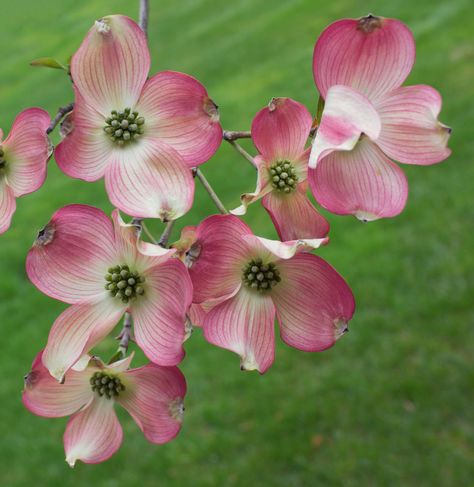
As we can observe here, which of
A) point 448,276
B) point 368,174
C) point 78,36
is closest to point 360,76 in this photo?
point 368,174

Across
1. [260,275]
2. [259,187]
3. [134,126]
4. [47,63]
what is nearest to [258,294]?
[260,275]

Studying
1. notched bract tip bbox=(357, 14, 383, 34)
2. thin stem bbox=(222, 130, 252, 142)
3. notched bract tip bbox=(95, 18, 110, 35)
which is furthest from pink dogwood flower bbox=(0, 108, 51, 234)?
notched bract tip bbox=(357, 14, 383, 34)

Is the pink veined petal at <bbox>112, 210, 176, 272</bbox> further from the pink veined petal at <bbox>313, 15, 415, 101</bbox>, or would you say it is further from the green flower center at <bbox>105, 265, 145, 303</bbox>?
the pink veined petal at <bbox>313, 15, 415, 101</bbox>

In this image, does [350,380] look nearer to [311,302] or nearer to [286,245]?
[311,302]

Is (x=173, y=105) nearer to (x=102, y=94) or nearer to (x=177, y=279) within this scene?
(x=102, y=94)

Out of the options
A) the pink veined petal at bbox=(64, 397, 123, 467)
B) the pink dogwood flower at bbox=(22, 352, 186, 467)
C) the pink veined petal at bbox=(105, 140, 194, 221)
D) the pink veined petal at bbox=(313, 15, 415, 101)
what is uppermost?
the pink veined petal at bbox=(313, 15, 415, 101)
